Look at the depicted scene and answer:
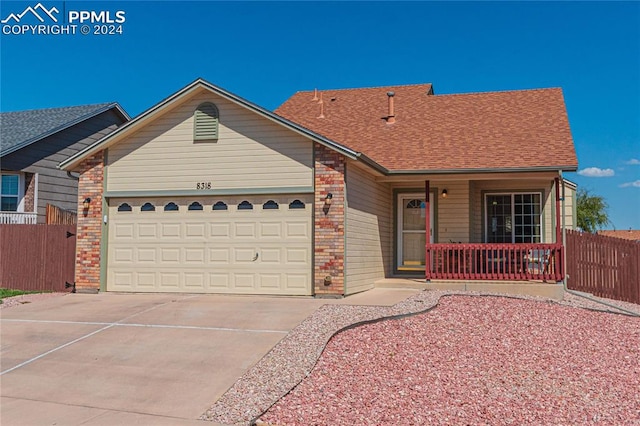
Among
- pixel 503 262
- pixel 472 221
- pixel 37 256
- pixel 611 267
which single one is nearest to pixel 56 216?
pixel 37 256

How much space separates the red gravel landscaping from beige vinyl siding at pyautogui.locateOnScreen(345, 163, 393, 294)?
10.4 ft

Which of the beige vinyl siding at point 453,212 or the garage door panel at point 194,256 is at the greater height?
the beige vinyl siding at point 453,212

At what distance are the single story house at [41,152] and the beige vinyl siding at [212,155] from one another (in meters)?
7.42

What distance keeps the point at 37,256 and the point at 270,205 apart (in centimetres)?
720

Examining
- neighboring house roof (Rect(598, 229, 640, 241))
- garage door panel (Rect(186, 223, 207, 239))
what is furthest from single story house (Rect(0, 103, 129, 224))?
neighboring house roof (Rect(598, 229, 640, 241))

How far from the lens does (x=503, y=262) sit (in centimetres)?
1437

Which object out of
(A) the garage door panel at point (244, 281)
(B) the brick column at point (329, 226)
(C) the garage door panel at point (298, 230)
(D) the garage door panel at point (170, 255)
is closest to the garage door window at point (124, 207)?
(D) the garage door panel at point (170, 255)

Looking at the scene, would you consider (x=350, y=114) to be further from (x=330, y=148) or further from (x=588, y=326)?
(x=588, y=326)

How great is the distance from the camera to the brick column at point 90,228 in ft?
47.4

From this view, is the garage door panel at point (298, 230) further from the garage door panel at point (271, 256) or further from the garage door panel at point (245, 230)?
the garage door panel at point (245, 230)

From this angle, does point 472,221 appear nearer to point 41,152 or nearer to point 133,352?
point 133,352

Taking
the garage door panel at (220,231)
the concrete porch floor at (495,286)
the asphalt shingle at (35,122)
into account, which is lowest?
the concrete porch floor at (495,286)

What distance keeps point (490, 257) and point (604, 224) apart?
34.7 m

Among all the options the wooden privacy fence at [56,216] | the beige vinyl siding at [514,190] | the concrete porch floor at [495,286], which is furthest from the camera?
the wooden privacy fence at [56,216]
